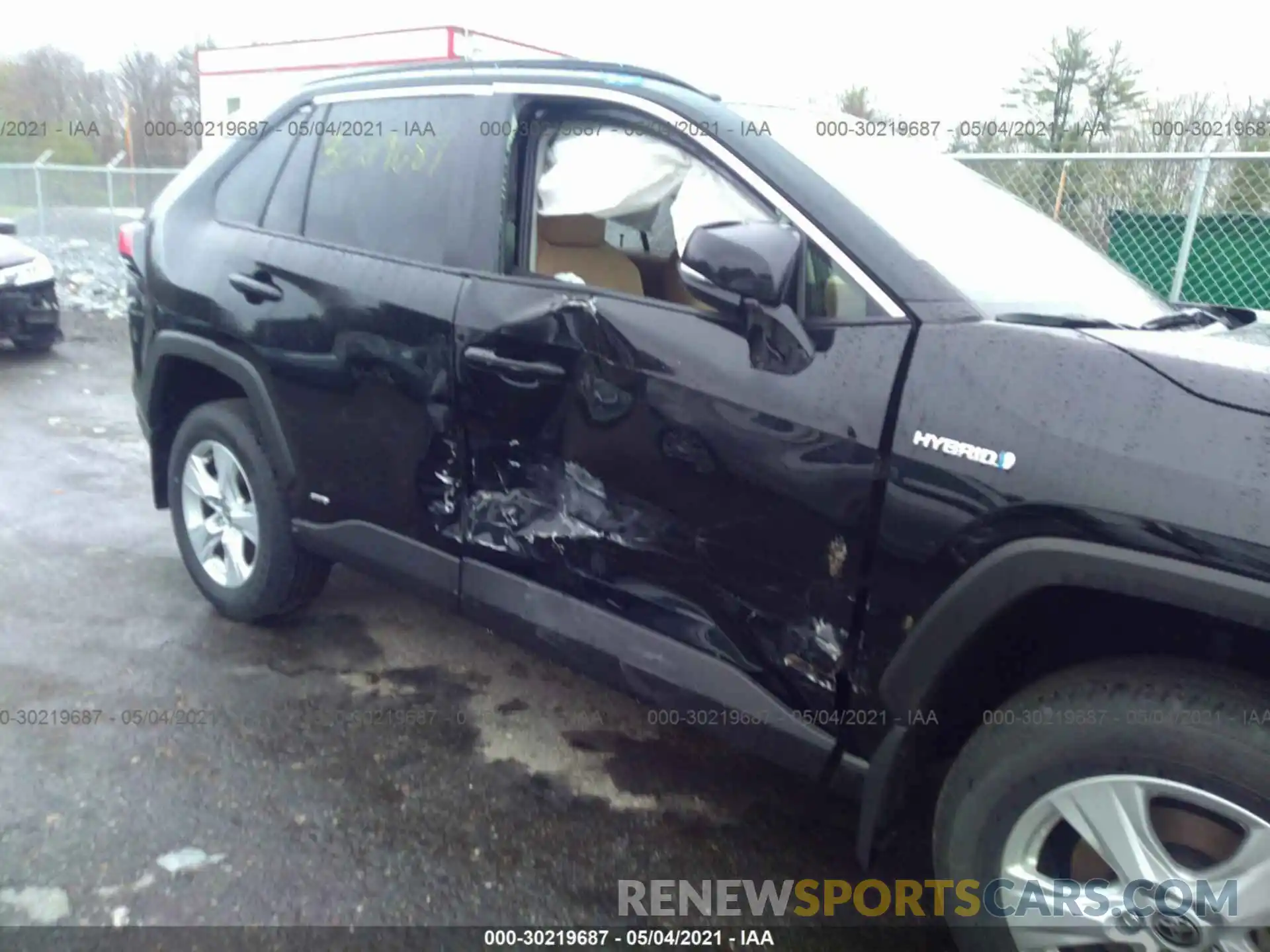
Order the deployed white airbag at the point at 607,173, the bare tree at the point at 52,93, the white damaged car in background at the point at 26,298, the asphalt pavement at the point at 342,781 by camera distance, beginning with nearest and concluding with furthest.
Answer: the asphalt pavement at the point at 342,781 < the deployed white airbag at the point at 607,173 < the white damaged car in background at the point at 26,298 < the bare tree at the point at 52,93

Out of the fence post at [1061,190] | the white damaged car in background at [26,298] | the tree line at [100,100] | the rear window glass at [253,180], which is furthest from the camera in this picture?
the tree line at [100,100]

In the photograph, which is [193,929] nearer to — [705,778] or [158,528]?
[705,778]

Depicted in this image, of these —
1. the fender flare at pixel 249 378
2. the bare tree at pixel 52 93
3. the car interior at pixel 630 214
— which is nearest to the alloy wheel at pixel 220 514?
the fender flare at pixel 249 378

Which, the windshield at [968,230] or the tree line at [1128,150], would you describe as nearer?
the windshield at [968,230]

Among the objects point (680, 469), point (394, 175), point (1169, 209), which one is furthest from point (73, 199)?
point (680, 469)

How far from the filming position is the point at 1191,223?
19.9ft

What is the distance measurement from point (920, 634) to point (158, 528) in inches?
159

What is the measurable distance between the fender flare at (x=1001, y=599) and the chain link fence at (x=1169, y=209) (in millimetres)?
4882

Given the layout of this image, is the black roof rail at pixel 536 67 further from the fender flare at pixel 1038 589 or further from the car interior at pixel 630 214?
the fender flare at pixel 1038 589

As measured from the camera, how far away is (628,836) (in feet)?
8.89

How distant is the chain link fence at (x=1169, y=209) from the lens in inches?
241

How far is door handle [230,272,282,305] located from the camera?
3.25 meters

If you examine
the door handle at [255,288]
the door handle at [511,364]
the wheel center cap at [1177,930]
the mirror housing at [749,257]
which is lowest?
the wheel center cap at [1177,930]

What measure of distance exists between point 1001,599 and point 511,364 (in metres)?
1.40
